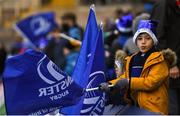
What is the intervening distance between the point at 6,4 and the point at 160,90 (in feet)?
102

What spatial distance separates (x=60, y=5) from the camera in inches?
1492

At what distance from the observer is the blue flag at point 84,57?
6840 mm

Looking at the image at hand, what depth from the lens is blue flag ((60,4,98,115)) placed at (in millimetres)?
6840

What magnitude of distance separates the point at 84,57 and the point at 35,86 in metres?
1.10

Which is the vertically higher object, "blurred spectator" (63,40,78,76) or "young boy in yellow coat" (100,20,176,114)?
"young boy in yellow coat" (100,20,176,114)

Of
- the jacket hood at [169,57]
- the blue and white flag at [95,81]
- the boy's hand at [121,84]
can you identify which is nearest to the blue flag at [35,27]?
the jacket hood at [169,57]

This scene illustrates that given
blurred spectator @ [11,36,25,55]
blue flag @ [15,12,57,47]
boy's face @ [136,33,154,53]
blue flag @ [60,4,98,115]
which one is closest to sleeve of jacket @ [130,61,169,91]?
boy's face @ [136,33,154,53]

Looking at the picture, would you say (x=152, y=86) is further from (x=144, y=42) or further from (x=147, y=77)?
(x=144, y=42)

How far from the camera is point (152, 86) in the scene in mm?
6793

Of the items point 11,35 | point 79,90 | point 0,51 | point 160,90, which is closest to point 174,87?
point 160,90

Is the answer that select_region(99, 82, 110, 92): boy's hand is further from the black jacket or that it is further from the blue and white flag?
the black jacket

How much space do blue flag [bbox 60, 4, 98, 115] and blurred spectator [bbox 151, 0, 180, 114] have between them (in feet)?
4.20

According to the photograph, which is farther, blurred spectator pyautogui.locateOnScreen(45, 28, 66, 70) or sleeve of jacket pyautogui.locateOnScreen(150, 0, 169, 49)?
blurred spectator pyautogui.locateOnScreen(45, 28, 66, 70)

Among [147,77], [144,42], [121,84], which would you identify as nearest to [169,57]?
[144,42]
